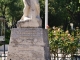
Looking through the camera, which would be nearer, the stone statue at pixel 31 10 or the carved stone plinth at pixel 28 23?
the carved stone plinth at pixel 28 23

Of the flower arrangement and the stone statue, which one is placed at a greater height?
the stone statue

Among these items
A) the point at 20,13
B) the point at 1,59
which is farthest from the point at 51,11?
the point at 1,59

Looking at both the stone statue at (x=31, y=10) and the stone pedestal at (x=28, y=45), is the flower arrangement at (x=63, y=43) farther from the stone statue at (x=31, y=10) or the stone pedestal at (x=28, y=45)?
the stone pedestal at (x=28, y=45)

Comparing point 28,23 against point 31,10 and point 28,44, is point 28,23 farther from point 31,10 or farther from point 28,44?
point 28,44

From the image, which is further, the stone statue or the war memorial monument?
the stone statue

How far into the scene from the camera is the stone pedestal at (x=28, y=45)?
1208 centimetres

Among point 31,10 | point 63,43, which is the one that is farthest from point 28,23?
point 63,43

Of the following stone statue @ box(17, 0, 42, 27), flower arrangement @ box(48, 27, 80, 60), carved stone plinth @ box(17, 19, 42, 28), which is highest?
stone statue @ box(17, 0, 42, 27)

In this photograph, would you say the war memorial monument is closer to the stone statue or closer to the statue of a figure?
the stone statue


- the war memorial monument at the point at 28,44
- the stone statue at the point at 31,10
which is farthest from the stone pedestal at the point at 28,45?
the stone statue at the point at 31,10

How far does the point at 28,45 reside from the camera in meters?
12.1

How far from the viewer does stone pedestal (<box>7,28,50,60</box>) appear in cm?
1208

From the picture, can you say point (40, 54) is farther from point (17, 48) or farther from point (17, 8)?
point (17, 8)

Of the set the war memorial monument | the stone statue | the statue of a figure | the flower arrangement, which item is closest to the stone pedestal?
the war memorial monument
